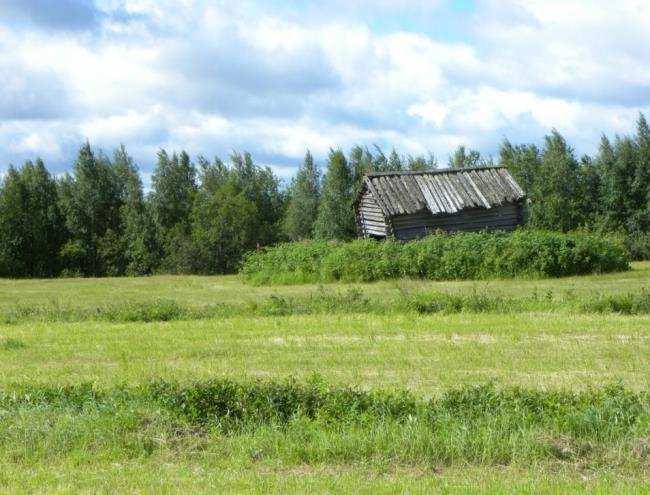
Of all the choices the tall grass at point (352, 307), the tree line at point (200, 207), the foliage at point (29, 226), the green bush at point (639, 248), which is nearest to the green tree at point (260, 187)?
the tree line at point (200, 207)

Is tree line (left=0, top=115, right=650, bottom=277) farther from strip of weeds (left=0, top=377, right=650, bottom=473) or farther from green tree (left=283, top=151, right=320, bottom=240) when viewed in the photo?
strip of weeds (left=0, top=377, right=650, bottom=473)

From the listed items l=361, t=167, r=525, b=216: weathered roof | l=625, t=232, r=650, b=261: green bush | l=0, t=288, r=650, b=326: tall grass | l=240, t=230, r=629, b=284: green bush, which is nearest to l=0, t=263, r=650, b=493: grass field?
l=0, t=288, r=650, b=326: tall grass

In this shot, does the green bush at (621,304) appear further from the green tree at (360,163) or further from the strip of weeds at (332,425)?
the green tree at (360,163)

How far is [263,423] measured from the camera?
898cm

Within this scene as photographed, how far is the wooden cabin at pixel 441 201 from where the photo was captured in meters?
36.2

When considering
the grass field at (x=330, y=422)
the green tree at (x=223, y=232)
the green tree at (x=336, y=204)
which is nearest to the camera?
the grass field at (x=330, y=422)

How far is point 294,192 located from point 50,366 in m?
41.3

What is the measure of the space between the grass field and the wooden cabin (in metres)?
16.5

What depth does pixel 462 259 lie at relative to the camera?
95.0ft

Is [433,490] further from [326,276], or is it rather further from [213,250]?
[213,250]

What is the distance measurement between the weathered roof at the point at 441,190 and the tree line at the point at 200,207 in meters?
8.59

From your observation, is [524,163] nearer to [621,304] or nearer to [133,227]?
[133,227]

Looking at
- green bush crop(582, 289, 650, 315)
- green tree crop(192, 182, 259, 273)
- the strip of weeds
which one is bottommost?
the strip of weeds

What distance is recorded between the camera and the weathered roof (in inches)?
1426
